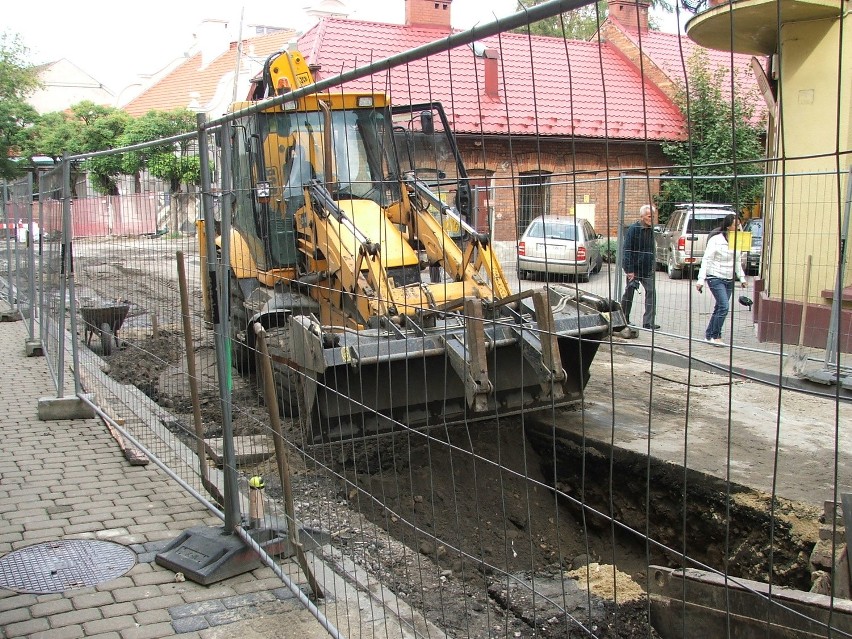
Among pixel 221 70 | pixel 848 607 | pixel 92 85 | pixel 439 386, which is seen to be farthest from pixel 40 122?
pixel 848 607

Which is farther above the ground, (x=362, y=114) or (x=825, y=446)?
(x=362, y=114)

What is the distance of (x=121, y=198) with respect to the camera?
627 centimetres

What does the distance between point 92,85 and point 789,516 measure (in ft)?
196

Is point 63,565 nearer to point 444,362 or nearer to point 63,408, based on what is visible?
point 444,362

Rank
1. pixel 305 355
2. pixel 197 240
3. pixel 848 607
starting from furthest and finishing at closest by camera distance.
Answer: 1. pixel 305 355
2. pixel 197 240
3. pixel 848 607

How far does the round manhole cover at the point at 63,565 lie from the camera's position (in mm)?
4180

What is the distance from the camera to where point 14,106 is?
35.5 meters

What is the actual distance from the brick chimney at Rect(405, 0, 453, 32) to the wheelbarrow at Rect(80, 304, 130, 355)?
67.3 ft

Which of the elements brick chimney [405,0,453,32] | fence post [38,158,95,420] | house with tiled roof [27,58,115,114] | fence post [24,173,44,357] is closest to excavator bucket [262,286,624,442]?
fence post [38,158,95,420]

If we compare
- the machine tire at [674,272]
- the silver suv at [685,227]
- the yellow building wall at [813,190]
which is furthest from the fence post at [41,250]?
the yellow building wall at [813,190]

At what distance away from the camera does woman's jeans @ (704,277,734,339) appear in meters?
6.79

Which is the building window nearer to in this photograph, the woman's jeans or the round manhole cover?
the round manhole cover

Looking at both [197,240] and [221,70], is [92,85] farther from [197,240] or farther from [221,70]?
[197,240]

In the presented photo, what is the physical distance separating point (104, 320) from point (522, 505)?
4.45 metres
